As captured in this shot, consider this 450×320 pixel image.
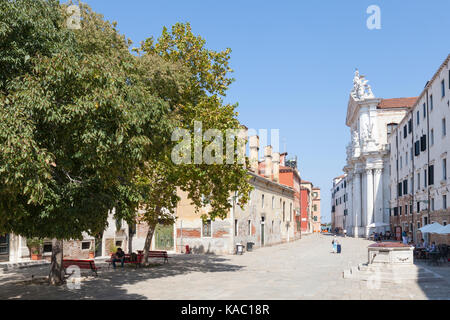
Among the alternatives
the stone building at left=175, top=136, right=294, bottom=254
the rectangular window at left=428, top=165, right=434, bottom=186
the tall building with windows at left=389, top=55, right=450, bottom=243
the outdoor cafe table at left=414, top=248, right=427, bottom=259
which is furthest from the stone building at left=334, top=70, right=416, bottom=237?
the outdoor cafe table at left=414, top=248, right=427, bottom=259

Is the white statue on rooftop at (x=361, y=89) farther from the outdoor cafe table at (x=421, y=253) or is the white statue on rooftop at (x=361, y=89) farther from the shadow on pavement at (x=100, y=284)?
the shadow on pavement at (x=100, y=284)

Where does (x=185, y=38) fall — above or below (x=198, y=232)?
above

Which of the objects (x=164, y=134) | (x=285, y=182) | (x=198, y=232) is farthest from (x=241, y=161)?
(x=285, y=182)

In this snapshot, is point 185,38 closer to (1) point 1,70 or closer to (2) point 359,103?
(1) point 1,70

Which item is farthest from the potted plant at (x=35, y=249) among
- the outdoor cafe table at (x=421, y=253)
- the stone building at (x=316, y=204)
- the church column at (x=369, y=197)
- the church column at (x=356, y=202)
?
the stone building at (x=316, y=204)

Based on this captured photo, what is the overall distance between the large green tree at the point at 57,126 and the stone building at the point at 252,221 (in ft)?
39.9

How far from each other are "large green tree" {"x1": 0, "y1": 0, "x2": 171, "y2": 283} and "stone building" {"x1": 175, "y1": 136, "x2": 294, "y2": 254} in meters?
12.2

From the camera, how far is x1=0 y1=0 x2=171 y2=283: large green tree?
9.22 meters

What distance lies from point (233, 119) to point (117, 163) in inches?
421

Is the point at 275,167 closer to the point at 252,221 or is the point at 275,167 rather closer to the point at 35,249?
the point at 252,221

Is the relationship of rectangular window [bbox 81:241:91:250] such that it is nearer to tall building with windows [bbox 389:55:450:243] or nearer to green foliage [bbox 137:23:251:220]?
green foliage [bbox 137:23:251:220]

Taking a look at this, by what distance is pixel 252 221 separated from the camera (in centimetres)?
4231

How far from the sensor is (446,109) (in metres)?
32.8

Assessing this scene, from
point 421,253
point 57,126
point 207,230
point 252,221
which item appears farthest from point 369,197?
point 57,126
